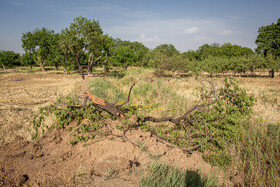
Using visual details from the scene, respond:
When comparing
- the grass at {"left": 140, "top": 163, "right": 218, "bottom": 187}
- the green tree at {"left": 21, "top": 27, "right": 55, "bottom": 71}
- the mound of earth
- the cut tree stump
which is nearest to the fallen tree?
the cut tree stump

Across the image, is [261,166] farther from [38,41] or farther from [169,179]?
[38,41]

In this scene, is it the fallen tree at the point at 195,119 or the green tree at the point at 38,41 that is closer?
the fallen tree at the point at 195,119

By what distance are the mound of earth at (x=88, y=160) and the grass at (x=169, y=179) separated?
0.17 m

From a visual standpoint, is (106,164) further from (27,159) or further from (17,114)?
(17,114)

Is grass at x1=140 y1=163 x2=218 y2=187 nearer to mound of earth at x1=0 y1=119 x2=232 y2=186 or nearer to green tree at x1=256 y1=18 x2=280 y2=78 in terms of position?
mound of earth at x1=0 y1=119 x2=232 y2=186

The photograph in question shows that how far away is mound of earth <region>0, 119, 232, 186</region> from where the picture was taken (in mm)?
2538

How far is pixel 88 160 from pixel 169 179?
1.67 metres

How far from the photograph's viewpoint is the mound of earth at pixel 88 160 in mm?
2538

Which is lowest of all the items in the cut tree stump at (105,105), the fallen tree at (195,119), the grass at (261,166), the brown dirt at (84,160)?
the grass at (261,166)

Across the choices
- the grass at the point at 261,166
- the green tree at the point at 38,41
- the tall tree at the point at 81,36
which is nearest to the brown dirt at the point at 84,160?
the grass at the point at 261,166

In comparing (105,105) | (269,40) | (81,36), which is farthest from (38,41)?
(269,40)

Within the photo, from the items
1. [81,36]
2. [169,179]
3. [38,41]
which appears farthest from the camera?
[38,41]

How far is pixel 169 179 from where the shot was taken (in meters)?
2.23

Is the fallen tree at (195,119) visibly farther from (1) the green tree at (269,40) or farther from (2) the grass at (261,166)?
(1) the green tree at (269,40)
